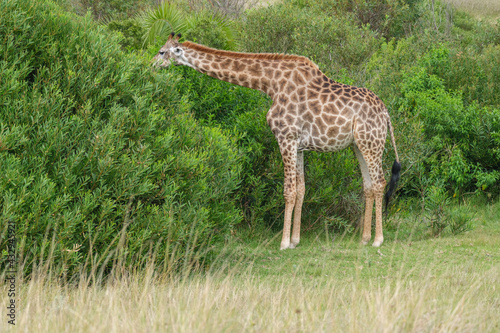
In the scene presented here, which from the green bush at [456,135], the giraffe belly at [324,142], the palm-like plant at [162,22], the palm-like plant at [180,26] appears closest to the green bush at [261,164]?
the giraffe belly at [324,142]

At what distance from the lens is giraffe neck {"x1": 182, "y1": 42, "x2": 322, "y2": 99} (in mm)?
8484

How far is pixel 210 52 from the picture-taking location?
29.0 ft

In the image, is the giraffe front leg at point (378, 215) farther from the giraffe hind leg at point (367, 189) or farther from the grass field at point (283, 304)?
the grass field at point (283, 304)

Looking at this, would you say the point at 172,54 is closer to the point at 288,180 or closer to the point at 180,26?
the point at 288,180

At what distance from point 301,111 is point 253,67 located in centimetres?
106

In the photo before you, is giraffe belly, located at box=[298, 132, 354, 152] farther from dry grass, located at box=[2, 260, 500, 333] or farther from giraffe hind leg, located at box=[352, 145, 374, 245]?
dry grass, located at box=[2, 260, 500, 333]

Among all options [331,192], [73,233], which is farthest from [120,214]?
[331,192]

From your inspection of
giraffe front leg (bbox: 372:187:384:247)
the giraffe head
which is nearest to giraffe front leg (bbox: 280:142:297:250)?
giraffe front leg (bbox: 372:187:384:247)

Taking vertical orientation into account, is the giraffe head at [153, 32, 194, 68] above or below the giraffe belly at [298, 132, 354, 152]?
above

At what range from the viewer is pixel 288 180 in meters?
8.45

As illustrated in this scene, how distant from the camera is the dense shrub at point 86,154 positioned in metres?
5.82

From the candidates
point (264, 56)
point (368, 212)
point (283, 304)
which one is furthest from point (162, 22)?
point (283, 304)

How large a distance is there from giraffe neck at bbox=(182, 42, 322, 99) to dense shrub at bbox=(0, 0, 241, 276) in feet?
5.52

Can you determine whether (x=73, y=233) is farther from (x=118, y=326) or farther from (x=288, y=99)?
(x=288, y=99)
